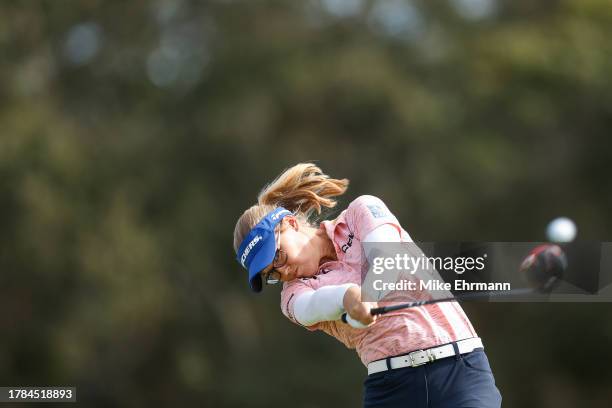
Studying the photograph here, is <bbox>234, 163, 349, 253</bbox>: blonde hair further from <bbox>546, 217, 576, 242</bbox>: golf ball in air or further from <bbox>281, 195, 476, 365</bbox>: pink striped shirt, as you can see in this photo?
<bbox>546, 217, 576, 242</bbox>: golf ball in air

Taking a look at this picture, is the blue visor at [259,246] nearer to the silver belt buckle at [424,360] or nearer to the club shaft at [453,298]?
the club shaft at [453,298]

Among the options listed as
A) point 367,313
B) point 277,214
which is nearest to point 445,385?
point 367,313

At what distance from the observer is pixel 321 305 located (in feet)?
15.1

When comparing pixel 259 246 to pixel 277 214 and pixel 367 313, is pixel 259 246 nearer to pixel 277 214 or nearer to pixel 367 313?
pixel 277 214

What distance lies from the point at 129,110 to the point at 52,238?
15.1ft

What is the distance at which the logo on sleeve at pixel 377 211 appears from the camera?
15.8 ft

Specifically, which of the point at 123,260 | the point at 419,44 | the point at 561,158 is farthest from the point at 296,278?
the point at 419,44

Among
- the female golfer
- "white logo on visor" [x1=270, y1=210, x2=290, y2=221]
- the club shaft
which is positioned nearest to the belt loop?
the female golfer

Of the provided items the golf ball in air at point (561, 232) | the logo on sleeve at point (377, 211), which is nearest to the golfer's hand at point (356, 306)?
the logo on sleeve at point (377, 211)

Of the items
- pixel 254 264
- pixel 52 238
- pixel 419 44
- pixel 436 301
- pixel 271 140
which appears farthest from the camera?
pixel 419 44

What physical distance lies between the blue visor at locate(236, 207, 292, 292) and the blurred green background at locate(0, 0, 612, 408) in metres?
13.1

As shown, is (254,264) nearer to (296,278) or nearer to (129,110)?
(296,278)

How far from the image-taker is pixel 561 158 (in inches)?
828

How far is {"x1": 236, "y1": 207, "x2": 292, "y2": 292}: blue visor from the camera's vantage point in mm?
4930
